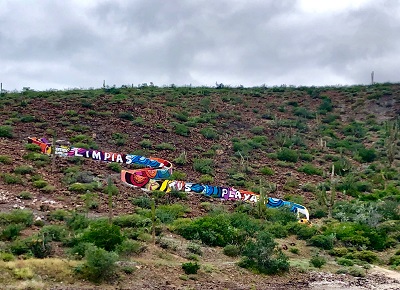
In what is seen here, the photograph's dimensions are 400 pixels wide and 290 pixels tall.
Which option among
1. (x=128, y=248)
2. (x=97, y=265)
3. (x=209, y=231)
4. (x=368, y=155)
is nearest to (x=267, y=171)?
(x=368, y=155)

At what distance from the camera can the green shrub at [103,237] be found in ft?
54.6

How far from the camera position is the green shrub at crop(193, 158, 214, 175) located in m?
35.9

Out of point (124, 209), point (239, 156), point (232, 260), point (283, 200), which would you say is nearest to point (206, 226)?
point (232, 260)

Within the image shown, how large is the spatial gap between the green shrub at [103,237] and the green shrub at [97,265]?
5.28ft

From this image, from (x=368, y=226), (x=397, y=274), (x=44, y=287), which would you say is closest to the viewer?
(x=44, y=287)

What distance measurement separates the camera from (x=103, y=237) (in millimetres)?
16812

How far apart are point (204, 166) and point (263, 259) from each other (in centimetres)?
1812

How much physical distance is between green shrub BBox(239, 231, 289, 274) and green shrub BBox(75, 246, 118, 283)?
5395mm

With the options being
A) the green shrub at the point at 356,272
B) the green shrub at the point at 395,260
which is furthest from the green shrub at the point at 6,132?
the green shrub at the point at 395,260

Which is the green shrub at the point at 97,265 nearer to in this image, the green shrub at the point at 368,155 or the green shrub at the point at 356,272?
the green shrub at the point at 356,272

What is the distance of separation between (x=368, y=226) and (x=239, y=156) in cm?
1607

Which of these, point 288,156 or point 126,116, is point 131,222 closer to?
point 288,156

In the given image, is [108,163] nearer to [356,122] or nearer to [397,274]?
[397,274]

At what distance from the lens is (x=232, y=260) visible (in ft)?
64.0
